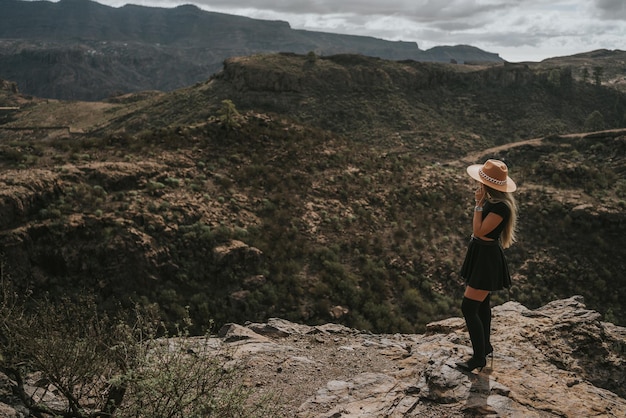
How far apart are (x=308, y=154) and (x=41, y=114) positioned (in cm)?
6811

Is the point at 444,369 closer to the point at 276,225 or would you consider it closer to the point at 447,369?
the point at 447,369

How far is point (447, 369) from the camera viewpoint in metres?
5.38

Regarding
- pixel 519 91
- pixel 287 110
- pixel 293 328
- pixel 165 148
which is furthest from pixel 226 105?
pixel 519 91

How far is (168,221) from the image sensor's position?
43.8 ft

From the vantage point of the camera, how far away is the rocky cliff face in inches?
195

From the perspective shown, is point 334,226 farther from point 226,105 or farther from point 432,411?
point 432,411

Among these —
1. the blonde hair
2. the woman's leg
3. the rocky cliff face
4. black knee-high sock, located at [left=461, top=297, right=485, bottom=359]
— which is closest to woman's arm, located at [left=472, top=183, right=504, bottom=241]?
the blonde hair

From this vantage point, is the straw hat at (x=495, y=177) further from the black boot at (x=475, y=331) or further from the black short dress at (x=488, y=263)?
the black boot at (x=475, y=331)

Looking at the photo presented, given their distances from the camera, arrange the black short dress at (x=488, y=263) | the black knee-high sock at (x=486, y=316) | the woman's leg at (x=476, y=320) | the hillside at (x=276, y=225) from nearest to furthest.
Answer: the black short dress at (x=488, y=263)
the woman's leg at (x=476, y=320)
the black knee-high sock at (x=486, y=316)
the hillside at (x=276, y=225)

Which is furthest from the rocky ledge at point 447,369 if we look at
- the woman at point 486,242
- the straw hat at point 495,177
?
the straw hat at point 495,177

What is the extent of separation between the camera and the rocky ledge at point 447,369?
196 inches

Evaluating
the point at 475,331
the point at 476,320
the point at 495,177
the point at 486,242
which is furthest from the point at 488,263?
the point at 495,177

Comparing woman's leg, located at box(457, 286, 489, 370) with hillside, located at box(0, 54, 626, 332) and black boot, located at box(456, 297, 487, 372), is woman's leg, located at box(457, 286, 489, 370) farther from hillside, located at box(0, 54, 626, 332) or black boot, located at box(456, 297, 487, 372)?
hillside, located at box(0, 54, 626, 332)

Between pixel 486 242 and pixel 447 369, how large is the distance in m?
1.84
